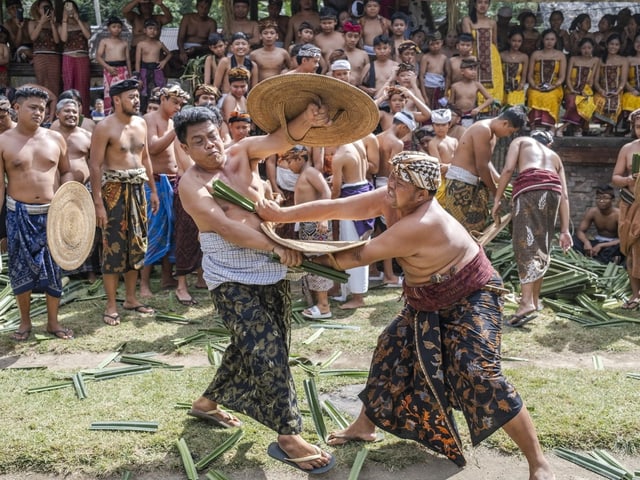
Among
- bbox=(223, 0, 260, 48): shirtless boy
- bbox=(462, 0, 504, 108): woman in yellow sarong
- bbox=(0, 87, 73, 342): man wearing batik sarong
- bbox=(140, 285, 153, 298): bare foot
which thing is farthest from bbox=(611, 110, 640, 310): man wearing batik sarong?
bbox=(223, 0, 260, 48): shirtless boy

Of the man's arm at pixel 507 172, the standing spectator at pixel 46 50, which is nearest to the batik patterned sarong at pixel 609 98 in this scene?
the man's arm at pixel 507 172

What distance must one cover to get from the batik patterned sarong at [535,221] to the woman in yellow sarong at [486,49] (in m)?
4.53

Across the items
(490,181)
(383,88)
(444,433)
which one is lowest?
(444,433)

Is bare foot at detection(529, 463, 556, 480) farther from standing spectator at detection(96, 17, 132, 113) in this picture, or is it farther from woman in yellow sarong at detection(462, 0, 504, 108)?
standing spectator at detection(96, 17, 132, 113)

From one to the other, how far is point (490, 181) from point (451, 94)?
3.32m

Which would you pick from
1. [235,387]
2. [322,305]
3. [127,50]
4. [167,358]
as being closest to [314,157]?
[322,305]

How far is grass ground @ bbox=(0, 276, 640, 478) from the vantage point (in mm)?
3979

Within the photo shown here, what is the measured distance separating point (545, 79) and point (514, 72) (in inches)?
19.8

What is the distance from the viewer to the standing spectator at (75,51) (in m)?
11.0

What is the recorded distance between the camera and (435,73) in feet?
34.0

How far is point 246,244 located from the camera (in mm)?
3730

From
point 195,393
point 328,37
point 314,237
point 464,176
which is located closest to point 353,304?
point 314,237

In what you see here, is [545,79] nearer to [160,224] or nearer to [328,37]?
[328,37]

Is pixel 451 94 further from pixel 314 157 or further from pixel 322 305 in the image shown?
pixel 322 305
